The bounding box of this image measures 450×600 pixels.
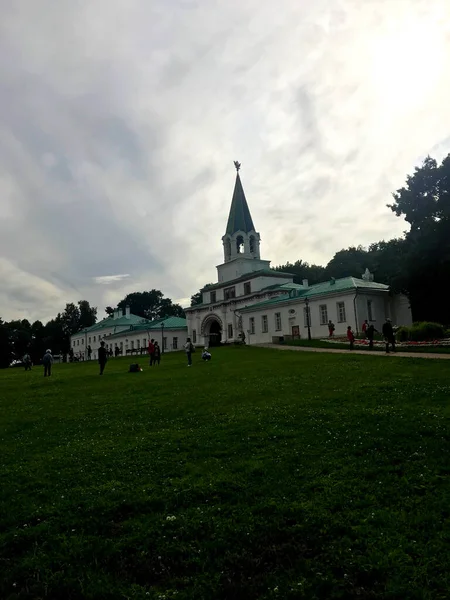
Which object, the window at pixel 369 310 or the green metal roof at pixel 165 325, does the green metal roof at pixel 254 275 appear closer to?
the green metal roof at pixel 165 325

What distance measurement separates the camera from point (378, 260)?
68.5 m

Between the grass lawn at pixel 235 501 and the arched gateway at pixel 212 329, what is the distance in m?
61.6

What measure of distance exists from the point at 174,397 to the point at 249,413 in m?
4.26

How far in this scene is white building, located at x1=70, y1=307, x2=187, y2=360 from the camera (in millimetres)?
86775

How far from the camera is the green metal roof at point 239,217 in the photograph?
77375 mm

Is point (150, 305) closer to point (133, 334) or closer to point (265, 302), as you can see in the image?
point (133, 334)

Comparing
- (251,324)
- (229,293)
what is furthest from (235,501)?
(229,293)

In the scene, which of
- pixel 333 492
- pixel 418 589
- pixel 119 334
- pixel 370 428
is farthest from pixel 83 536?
pixel 119 334

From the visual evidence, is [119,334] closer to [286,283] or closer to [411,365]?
[286,283]

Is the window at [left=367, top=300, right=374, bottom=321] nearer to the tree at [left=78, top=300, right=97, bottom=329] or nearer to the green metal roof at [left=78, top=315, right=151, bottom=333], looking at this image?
Answer: the green metal roof at [left=78, top=315, right=151, bottom=333]

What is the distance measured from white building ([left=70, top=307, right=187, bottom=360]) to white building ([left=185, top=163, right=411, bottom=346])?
21.1ft

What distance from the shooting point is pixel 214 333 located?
78500 millimetres

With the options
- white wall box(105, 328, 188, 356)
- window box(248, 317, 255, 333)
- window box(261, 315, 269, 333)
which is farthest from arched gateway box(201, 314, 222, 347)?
window box(261, 315, 269, 333)

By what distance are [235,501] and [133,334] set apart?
85.5m
